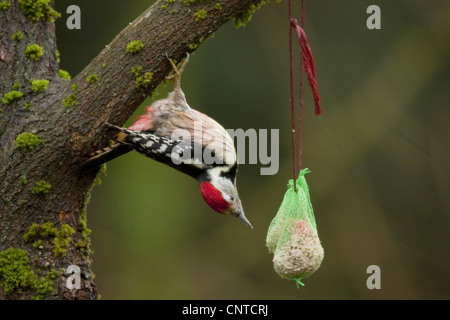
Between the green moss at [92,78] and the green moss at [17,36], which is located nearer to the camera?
the green moss at [92,78]

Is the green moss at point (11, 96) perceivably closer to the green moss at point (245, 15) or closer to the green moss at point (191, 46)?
the green moss at point (191, 46)

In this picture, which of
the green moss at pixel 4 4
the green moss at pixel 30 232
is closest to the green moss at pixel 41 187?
the green moss at pixel 30 232

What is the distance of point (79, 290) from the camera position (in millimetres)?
2775

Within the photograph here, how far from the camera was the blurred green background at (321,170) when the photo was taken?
576 cm

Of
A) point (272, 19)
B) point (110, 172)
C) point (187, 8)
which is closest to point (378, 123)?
point (272, 19)

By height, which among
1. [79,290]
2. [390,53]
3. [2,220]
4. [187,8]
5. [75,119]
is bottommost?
[79,290]

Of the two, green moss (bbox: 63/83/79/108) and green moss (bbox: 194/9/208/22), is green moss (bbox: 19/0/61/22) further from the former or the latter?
green moss (bbox: 194/9/208/22)

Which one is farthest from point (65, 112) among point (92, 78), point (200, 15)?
point (200, 15)

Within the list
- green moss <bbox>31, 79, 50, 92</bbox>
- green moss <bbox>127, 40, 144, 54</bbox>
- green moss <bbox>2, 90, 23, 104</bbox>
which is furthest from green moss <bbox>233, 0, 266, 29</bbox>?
green moss <bbox>2, 90, 23, 104</bbox>

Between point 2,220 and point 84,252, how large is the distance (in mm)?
353

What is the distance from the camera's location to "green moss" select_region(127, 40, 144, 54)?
8.63 ft

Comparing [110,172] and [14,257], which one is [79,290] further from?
[110,172]

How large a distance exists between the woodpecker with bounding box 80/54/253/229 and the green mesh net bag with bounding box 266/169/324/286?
0.14 meters

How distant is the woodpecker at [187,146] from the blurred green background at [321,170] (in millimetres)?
2835
